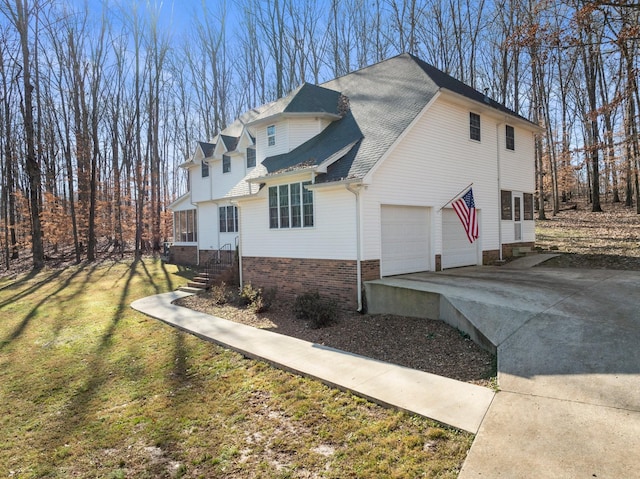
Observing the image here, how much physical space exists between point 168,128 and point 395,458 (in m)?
37.7

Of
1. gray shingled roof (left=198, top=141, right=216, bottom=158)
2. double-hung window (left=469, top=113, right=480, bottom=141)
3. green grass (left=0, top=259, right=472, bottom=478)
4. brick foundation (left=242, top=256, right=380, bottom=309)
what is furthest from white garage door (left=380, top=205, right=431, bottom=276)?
gray shingled roof (left=198, top=141, right=216, bottom=158)

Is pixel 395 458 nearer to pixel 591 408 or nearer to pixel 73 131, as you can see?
pixel 591 408

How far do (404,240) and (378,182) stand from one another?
6.84 feet

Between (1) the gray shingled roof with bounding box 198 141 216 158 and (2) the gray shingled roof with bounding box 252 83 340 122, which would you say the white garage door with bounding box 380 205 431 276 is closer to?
(2) the gray shingled roof with bounding box 252 83 340 122

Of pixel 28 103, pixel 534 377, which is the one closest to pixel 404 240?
pixel 534 377

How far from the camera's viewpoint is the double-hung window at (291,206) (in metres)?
11.2

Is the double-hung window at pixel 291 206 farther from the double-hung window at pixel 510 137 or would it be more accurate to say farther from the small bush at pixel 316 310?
the double-hung window at pixel 510 137

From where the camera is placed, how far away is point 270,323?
9.91 meters

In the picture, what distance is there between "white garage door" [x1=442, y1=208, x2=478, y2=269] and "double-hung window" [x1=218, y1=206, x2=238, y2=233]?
999 centimetres

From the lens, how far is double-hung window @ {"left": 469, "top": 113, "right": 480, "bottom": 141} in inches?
521

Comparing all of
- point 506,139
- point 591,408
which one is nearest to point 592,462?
point 591,408

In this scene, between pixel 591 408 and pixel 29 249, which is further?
pixel 29 249

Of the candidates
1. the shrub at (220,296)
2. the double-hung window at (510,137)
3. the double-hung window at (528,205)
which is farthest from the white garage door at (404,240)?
the double-hung window at (528,205)

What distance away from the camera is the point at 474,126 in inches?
528
